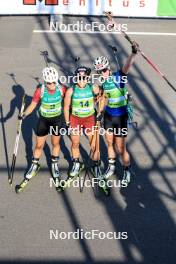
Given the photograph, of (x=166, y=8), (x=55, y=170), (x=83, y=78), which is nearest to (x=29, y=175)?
(x=55, y=170)

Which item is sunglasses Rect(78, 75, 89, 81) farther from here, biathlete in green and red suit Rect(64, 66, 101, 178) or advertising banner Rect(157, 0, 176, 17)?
advertising banner Rect(157, 0, 176, 17)

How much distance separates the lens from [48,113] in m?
9.37

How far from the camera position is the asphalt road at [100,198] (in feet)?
27.7

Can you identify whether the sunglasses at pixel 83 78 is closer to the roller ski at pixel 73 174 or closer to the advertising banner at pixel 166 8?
the roller ski at pixel 73 174

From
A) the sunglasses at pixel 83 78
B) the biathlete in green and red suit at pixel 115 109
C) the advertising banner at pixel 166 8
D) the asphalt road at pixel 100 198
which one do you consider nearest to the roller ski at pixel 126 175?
the biathlete in green and red suit at pixel 115 109

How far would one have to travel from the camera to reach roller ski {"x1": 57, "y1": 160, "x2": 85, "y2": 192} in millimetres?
9834

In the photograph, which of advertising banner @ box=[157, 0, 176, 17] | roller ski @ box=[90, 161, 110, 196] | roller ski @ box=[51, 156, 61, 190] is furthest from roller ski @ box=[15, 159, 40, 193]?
advertising banner @ box=[157, 0, 176, 17]

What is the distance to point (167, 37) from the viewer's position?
16.1 metres

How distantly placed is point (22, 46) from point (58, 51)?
117cm

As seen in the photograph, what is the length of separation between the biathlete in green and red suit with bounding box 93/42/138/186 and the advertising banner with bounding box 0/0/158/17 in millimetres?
7823

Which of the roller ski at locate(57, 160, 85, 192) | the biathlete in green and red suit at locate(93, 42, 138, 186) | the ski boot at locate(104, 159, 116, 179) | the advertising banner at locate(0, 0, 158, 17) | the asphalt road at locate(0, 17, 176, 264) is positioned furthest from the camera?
the advertising banner at locate(0, 0, 158, 17)

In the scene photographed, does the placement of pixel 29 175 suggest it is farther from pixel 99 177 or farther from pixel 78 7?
pixel 78 7

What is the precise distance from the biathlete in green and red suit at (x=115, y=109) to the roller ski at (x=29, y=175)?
1.41 metres

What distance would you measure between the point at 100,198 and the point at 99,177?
20.7 inches
